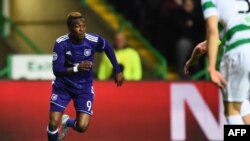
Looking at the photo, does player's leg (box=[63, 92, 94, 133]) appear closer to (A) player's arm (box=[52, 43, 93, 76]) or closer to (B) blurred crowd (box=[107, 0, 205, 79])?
(A) player's arm (box=[52, 43, 93, 76])

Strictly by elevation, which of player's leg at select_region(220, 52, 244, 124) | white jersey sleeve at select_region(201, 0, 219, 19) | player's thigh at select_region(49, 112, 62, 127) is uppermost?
white jersey sleeve at select_region(201, 0, 219, 19)

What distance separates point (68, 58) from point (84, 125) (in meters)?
1.08


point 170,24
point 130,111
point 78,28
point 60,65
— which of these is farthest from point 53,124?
point 170,24

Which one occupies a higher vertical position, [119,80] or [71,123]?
[119,80]

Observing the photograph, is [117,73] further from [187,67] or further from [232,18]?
[232,18]

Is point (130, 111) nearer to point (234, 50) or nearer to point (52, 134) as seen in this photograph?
point (52, 134)

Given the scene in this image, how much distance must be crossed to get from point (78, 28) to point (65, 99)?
1.23m

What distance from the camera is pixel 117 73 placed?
39.8ft

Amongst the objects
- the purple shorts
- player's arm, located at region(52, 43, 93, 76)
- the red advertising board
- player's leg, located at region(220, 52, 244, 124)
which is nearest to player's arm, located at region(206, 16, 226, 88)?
player's leg, located at region(220, 52, 244, 124)

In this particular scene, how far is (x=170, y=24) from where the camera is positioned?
1805 centimetres

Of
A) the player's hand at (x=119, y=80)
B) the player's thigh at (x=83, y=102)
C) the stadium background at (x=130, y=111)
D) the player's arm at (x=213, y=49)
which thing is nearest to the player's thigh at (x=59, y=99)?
the player's thigh at (x=83, y=102)

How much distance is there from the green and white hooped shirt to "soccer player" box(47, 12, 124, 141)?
14.8 ft

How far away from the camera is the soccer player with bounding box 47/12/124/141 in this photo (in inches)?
462

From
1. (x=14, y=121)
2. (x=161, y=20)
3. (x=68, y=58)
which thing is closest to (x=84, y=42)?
(x=68, y=58)
